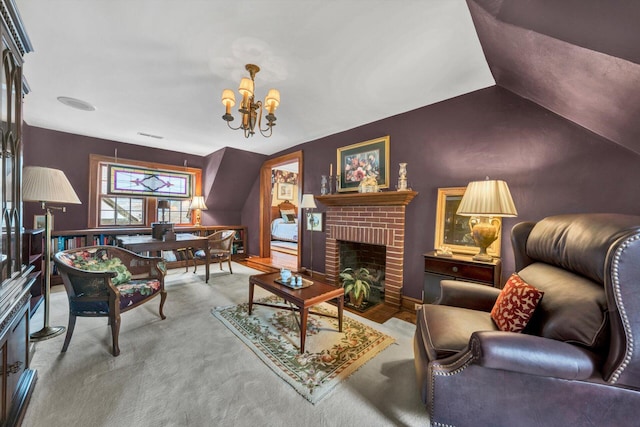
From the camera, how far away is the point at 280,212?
8.28 m

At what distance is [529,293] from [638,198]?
4.09ft

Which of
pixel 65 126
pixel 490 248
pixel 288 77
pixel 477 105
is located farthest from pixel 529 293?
pixel 65 126

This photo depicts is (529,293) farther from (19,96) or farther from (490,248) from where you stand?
(19,96)

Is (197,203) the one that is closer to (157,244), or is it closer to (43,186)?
(157,244)

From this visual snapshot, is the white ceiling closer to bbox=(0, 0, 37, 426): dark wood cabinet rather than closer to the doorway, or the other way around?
bbox=(0, 0, 37, 426): dark wood cabinet

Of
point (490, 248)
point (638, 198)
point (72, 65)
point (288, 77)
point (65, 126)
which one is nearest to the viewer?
point (638, 198)

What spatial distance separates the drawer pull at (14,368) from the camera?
1.18 meters

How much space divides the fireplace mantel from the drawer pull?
2.97m

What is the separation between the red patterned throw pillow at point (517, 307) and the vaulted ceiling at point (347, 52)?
115 cm

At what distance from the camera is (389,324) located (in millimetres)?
2492

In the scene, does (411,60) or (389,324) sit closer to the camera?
(411,60)

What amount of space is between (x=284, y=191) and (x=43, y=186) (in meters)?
6.48

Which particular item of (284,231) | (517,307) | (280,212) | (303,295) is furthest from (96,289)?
(280,212)

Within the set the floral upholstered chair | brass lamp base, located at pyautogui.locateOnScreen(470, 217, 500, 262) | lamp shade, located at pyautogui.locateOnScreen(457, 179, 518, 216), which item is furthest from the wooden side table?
the floral upholstered chair
